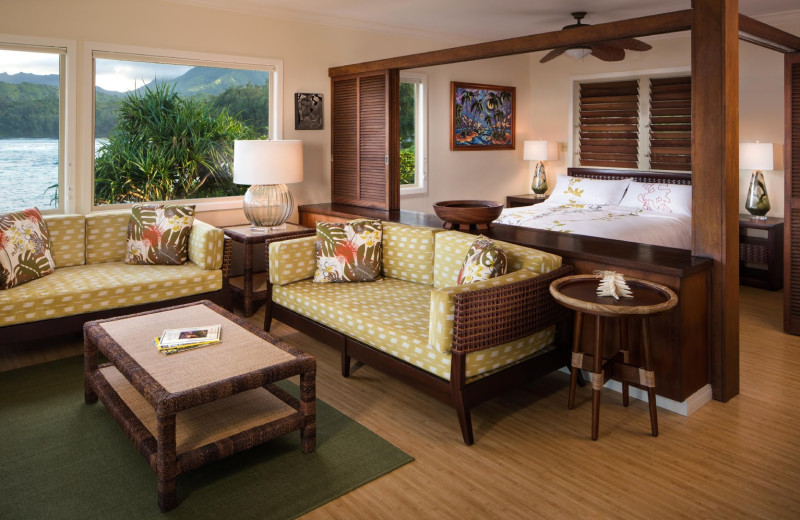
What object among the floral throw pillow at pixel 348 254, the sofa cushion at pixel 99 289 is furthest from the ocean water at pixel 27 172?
the floral throw pillow at pixel 348 254

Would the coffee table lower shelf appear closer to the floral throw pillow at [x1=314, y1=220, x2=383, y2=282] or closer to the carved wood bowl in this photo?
the floral throw pillow at [x1=314, y1=220, x2=383, y2=282]

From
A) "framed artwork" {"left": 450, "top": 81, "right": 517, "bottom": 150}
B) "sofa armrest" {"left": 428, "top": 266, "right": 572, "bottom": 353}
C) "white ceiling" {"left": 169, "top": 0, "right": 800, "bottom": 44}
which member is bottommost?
"sofa armrest" {"left": 428, "top": 266, "right": 572, "bottom": 353}

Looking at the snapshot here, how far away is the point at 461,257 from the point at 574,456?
1.29 metres

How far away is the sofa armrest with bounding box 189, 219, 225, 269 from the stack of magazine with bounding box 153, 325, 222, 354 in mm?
1410

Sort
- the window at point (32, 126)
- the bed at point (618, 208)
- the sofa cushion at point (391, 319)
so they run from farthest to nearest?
1. the bed at point (618, 208)
2. the window at point (32, 126)
3. the sofa cushion at point (391, 319)

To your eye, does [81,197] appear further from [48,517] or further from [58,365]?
[48,517]

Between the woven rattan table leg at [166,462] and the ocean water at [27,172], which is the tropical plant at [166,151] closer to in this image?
the ocean water at [27,172]

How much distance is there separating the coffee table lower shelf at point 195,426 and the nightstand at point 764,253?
14.6 ft

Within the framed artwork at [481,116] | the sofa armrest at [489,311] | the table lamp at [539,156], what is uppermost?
the framed artwork at [481,116]

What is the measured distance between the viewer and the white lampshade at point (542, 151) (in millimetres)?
7062

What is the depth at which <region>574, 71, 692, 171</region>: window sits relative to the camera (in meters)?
6.11

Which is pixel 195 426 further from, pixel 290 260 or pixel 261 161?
pixel 261 161

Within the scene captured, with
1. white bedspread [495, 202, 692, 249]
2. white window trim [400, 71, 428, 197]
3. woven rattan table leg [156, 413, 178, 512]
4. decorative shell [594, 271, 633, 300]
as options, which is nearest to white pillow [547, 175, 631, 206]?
white bedspread [495, 202, 692, 249]

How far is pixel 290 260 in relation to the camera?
150 inches
